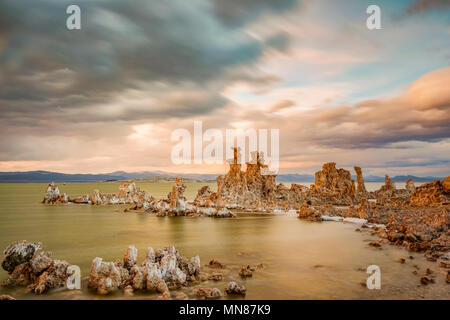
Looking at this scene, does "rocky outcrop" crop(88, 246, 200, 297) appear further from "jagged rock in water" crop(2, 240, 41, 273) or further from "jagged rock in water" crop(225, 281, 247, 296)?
"jagged rock in water" crop(2, 240, 41, 273)

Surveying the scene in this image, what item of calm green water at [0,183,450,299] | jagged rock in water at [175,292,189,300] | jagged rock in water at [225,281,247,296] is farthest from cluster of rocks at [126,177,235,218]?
jagged rock in water at [175,292,189,300]

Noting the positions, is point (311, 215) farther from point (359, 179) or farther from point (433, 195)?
point (359, 179)

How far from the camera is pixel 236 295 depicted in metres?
11.2

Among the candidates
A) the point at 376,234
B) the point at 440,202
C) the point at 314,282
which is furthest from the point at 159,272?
the point at 440,202

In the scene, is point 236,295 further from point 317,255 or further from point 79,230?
point 79,230

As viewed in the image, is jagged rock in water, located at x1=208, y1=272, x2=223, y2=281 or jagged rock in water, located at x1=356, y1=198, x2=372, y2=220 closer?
jagged rock in water, located at x1=208, y1=272, x2=223, y2=281

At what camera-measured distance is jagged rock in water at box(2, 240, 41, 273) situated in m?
12.7

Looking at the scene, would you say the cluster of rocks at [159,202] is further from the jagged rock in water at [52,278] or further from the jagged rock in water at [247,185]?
the jagged rock in water at [52,278]

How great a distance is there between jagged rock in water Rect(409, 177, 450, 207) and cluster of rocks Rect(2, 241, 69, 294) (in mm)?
34289

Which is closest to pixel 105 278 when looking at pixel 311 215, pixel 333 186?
pixel 311 215

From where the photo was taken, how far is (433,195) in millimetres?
31562

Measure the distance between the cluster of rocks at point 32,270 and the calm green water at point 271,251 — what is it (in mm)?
525
